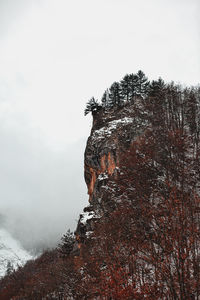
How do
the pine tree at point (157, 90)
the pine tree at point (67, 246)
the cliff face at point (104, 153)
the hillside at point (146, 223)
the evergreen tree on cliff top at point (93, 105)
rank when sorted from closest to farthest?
the hillside at point (146, 223)
the pine tree at point (157, 90)
the cliff face at point (104, 153)
the pine tree at point (67, 246)
the evergreen tree on cliff top at point (93, 105)

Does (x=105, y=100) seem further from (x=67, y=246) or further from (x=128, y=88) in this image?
(x=67, y=246)

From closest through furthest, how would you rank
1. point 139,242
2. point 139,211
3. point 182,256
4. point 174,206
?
point 182,256, point 174,206, point 139,242, point 139,211

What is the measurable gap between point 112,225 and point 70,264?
16827mm

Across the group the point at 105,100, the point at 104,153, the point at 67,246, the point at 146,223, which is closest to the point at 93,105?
the point at 105,100

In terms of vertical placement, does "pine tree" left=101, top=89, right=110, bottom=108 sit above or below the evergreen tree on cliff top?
above

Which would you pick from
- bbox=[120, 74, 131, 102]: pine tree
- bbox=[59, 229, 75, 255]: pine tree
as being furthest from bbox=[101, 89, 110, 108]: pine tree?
bbox=[59, 229, 75, 255]: pine tree

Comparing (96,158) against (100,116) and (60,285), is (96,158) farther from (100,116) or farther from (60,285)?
(60,285)

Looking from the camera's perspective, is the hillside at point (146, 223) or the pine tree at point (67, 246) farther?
the pine tree at point (67, 246)

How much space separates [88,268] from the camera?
63.6ft

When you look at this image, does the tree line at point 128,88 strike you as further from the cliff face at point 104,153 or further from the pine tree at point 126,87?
the cliff face at point 104,153

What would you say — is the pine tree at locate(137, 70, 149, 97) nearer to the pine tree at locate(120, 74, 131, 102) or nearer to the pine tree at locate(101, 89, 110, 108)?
the pine tree at locate(120, 74, 131, 102)

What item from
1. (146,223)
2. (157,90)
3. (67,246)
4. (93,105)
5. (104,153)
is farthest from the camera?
(93,105)

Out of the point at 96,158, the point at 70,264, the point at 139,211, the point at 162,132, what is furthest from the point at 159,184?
the point at 96,158

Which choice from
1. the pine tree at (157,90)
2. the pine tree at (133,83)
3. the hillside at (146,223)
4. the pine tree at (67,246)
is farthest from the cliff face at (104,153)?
the pine tree at (133,83)
